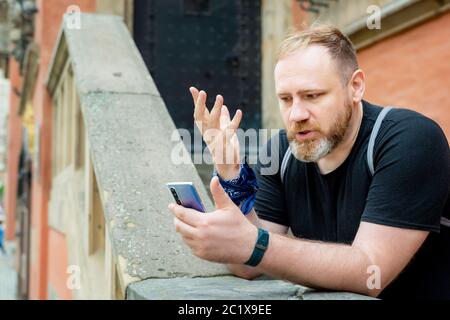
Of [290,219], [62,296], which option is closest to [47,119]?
[62,296]

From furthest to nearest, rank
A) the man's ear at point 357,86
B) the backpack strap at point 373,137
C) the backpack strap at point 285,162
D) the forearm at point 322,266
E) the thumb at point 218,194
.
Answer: the backpack strap at point 285,162 → the man's ear at point 357,86 → the backpack strap at point 373,137 → the forearm at point 322,266 → the thumb at point 218,194

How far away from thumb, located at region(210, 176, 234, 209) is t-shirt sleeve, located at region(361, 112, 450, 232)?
1.42 feet

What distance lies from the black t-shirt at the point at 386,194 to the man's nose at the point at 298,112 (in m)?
0.19

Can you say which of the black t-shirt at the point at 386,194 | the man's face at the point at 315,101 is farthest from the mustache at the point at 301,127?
the black t-shirt at the point at 386,194

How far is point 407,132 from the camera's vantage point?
1785mm

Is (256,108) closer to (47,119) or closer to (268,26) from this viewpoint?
(268,26)

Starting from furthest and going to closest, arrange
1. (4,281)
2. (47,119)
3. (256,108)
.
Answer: (4,281)
(256,108)
(47,119)

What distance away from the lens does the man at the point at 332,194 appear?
163 cm

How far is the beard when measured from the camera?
→ 6.30 ft

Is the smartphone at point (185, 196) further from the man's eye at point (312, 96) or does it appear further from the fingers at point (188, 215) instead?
the man's eye at point (312, 96)

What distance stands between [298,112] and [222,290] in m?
0.59

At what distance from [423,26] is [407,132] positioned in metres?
3.32

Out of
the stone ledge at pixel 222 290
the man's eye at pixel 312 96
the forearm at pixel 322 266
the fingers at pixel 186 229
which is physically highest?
the man's eye at pixel 312 96

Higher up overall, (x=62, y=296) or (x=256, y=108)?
(x=256, y=108)
